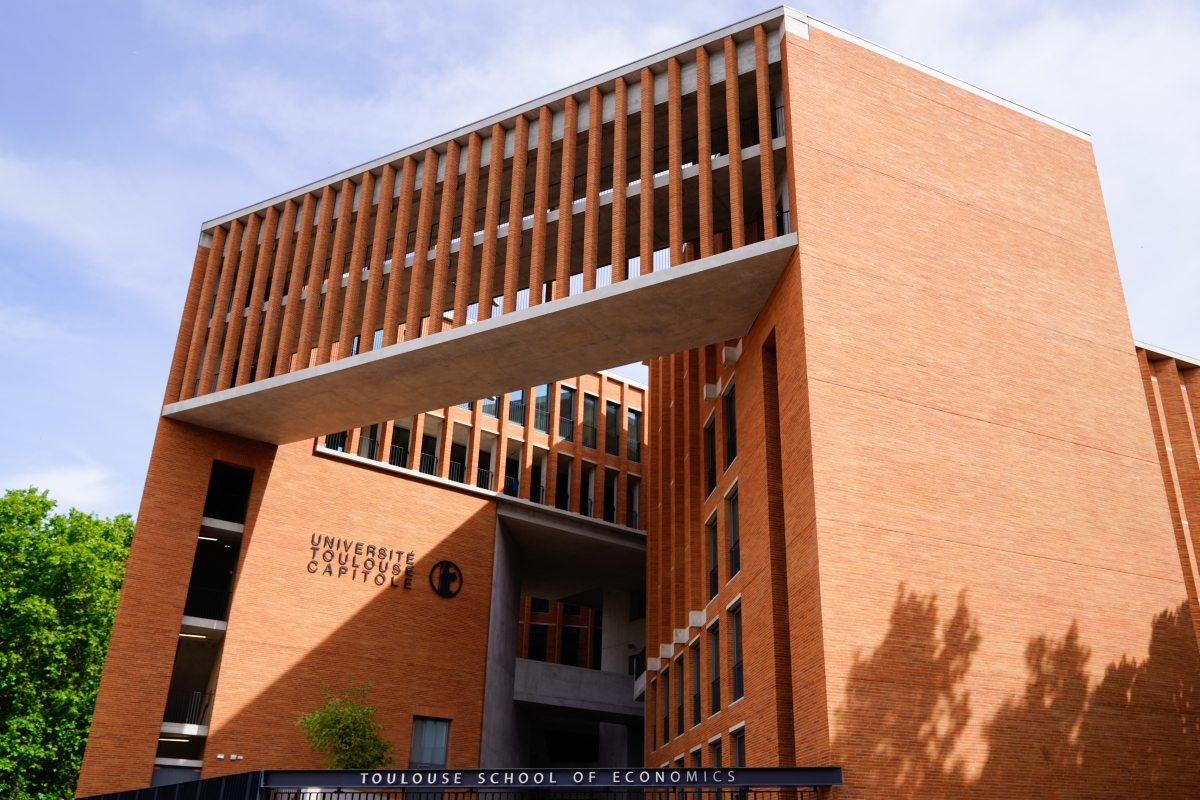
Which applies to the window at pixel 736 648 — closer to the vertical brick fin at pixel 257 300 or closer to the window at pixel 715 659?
the window at pixel 715 659

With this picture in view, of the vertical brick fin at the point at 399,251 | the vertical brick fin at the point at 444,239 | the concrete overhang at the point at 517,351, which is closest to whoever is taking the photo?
the concrete overhang at the point at 517,351

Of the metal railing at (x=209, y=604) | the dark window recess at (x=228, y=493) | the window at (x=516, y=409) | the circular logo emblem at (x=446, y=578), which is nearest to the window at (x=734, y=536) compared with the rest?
the circular logo emblem at (x=446, y=578)

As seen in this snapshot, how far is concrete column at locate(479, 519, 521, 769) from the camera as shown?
1391 inches

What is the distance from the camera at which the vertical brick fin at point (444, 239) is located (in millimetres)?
26422

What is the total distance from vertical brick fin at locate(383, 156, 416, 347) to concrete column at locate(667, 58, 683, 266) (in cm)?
760

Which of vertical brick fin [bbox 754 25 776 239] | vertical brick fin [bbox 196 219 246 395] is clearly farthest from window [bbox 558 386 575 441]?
vertical brick fin [bbox 754 25 776 239]

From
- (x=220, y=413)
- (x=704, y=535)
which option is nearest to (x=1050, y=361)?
(x=704, y=535)

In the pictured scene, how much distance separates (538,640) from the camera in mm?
52000

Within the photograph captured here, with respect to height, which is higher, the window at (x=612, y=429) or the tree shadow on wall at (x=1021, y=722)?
the window at (x=612, y=429)

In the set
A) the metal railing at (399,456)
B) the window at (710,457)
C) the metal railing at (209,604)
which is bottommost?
the metal railing at (209,604)

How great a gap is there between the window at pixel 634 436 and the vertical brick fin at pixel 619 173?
20653 mm

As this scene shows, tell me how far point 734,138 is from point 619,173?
3076 mm

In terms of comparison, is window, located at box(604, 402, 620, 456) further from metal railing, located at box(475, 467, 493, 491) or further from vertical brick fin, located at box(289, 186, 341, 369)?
vertical brick fin, located at box(289, 186, 341, 369)

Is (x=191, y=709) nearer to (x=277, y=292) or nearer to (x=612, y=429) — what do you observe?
(x=277, y=292)
